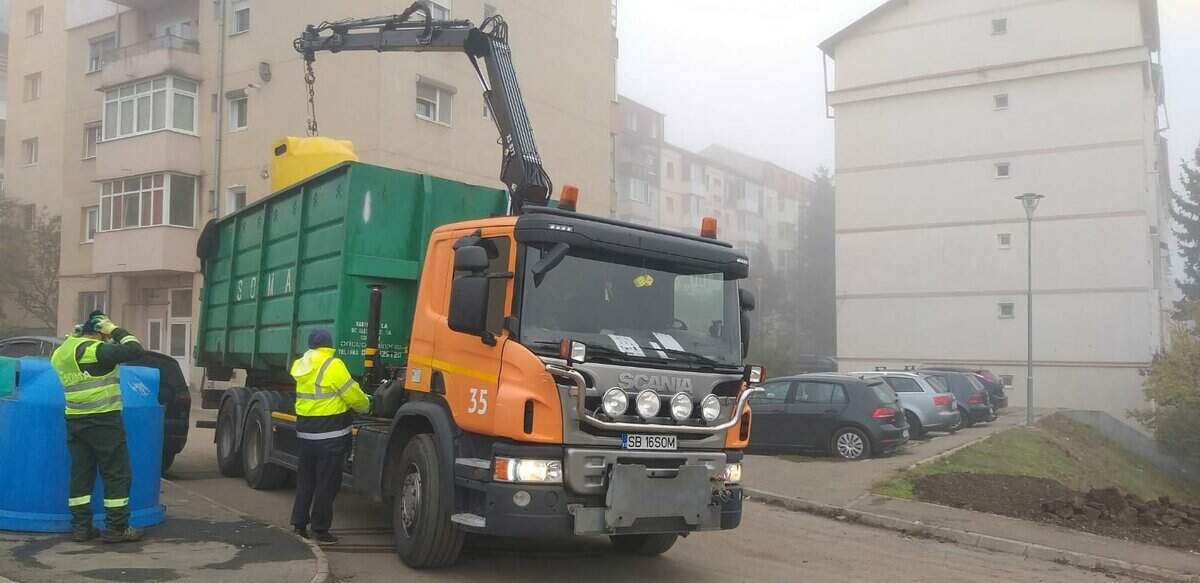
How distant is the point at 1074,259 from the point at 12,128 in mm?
40961

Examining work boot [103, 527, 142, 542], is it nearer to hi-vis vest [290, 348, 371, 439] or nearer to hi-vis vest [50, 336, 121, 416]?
hi-vis vest [50, 336, 121, 416]

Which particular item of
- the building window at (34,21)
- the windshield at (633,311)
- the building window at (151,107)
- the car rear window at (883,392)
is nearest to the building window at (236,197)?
the building window at (151,107)

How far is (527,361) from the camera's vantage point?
254 inches

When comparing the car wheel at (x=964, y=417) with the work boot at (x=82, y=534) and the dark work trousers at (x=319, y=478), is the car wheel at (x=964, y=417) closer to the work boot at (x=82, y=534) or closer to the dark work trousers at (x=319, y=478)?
the dark work trousers at (x=319, y=478)

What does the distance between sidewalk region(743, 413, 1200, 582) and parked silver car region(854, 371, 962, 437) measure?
4216 millimetres

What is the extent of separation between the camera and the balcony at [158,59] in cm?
2894

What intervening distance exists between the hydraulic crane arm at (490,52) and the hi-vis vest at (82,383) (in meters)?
3.82

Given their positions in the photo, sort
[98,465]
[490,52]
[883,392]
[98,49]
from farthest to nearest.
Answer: [98,49] < [883,392] < [490,52] < [98,465]

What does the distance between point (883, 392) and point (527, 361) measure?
11.1 m

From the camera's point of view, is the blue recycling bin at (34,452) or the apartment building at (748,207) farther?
the apartment building at (748,207)

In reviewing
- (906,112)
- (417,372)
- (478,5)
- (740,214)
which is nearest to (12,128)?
(478,5)

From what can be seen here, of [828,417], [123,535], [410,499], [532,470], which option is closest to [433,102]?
[828,417]

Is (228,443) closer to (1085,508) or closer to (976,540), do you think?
(976,540)

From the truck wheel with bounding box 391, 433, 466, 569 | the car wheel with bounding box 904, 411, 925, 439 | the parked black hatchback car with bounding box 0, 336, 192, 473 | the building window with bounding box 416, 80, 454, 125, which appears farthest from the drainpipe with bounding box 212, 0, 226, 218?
the truck wheel with bounding box 391, 433, 466, 569
